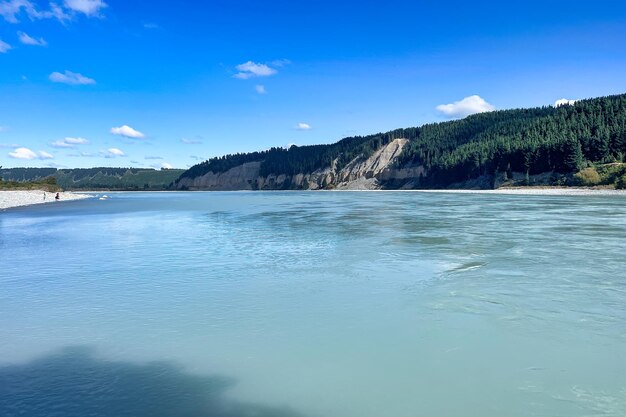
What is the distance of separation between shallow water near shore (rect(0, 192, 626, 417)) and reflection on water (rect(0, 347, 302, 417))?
0.03m

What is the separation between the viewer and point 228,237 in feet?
89.6

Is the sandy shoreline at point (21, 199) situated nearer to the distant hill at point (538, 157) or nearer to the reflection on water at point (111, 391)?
the reflection on water at point (111, 391)

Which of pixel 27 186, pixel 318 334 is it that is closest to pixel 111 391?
pixel 318 334

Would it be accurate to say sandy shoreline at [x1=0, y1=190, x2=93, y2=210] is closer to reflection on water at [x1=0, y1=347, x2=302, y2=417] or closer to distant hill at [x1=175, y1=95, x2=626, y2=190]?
reflection on water at [x1=0, y1=347, x2=302, y2=417]

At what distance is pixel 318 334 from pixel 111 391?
4178 mm

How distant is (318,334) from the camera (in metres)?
9.73

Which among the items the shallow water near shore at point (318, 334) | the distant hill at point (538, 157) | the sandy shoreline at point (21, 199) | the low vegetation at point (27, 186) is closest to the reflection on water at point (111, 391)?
the shallow water near shore at point (318, 334)

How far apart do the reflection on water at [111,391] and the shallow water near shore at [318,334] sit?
34 mm

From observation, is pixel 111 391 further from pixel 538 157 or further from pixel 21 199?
pixel 538 157

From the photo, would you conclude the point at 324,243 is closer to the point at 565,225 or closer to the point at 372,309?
the point at 372,309

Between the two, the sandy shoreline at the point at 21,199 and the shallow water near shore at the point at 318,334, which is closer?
the shallow water near shore at the point at 318,334

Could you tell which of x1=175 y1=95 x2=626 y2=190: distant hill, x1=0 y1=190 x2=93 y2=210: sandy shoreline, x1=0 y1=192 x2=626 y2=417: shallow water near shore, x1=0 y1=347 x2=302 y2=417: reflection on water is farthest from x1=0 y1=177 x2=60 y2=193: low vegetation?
x1=0 y1=347 x2=302 y2=417: reflection on water

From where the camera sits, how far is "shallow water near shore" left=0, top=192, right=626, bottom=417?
22.5 feet

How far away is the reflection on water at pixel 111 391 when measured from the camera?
6516mm
